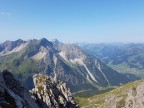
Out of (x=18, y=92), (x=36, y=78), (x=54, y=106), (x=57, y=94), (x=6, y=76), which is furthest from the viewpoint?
(x=36, y=78)

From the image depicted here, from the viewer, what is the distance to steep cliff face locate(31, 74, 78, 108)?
314 feet

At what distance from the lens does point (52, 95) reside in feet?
329

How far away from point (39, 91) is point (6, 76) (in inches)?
1551

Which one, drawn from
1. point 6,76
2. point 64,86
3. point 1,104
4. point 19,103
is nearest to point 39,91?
point 64,86

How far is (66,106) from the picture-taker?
335ft

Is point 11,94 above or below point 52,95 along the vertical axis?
above

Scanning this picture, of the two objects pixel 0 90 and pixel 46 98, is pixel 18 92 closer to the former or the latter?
pixel 0 90

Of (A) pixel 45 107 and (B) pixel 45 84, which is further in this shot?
(B) pixel 45 84

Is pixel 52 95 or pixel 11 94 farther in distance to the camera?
pixel 52 95

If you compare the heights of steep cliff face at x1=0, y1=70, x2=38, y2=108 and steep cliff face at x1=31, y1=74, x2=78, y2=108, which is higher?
steep cliff face at x1=0, y1=70, x2=38, y2=108

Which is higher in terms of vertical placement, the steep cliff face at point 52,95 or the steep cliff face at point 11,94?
the steep cliff face at point 11,94

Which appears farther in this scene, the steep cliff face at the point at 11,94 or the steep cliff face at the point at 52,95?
the steep cliff face at the point at 52,95

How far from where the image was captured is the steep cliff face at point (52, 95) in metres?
95.7

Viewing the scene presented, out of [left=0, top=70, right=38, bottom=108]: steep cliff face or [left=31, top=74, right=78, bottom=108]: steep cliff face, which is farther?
[left=31, top=74, right=78, bottom=108]: steep cliff face
